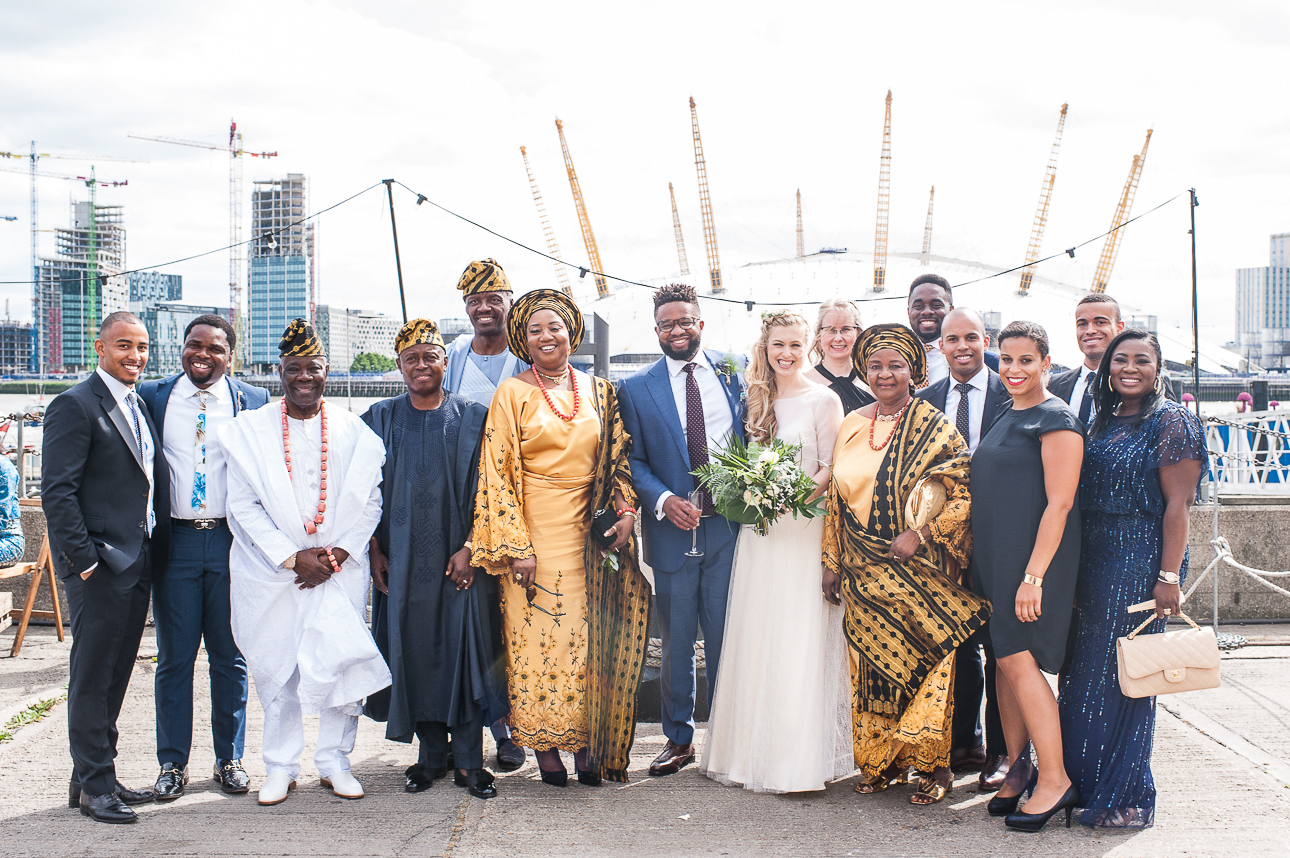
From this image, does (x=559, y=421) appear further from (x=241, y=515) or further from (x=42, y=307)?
(x=42, y=307)

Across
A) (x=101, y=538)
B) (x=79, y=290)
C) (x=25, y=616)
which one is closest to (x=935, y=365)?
(x=101, y=538)

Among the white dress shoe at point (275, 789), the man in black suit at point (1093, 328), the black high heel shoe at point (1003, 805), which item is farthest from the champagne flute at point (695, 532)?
the white dress shoe at point (275, 789)

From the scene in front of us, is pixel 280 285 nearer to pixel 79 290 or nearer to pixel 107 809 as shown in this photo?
pixel 79 290

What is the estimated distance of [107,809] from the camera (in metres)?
3.55

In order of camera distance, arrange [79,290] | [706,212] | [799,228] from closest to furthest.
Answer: [706,212], [799,228], [79,290]

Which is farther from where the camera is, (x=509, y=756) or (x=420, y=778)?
(x=509, y=756)

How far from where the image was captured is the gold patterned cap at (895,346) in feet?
12.3

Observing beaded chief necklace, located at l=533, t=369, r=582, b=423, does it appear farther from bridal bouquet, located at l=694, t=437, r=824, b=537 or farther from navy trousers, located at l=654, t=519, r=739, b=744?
navy trousers, located at l=654, t=519, r=739, b=744

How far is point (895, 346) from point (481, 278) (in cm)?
225

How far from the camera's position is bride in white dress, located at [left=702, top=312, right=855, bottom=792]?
3789 millimetres

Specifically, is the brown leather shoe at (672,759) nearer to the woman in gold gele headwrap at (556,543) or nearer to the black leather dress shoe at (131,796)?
the woman in gold gele headwrap at (556,543)

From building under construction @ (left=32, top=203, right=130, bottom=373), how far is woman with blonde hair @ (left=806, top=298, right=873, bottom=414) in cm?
15410

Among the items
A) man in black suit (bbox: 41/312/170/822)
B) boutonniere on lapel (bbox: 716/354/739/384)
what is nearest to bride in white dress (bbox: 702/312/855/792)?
boutonniere on lapel (bbox: 716/354/739/384)

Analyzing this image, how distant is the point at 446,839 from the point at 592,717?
845 millimetres
